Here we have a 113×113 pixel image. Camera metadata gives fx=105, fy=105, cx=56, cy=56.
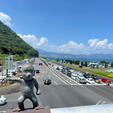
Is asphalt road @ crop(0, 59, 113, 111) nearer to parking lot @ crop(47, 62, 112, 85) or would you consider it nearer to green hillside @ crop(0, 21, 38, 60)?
parking lot @ crop(47, 62, 112, 85)

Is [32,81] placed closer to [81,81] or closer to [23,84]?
[23,84]

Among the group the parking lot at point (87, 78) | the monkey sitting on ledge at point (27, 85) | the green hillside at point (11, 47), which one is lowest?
the parking lot at point (87, 78)

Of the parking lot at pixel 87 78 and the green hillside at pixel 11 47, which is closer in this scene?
the parking lot at pixel 87 78

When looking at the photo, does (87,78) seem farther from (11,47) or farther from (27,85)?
(11,47)

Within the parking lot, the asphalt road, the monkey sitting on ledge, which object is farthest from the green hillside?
the monkey sitting on ledge

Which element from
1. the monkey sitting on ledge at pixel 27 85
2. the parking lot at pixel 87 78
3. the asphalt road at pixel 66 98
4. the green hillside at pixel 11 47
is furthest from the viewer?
the green hillside at pixel 11 47

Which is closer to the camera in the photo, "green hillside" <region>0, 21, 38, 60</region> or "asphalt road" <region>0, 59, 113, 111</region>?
"asphalt road" <region>0, 59, 113, 111</region>

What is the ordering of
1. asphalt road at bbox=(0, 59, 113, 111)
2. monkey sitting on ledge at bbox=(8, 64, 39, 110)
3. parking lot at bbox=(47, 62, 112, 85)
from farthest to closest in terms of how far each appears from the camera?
parking lot at bbox=(47, 62, 112, 85)
asphalt road at bbox=(0, 59, 113, 111)
monkey sitting on ledge at bbox=(8, 64, 39, 110)

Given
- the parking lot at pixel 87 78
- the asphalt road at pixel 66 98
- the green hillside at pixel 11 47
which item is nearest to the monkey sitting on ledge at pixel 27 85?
the asphalt road at pixel 66 98

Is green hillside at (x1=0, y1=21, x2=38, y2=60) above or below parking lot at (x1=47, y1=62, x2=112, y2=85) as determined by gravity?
above

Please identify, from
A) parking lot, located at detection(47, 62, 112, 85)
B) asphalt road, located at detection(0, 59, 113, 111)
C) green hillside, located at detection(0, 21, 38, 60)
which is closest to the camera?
asphalt road, located at detection(0, 59, 113, 111)

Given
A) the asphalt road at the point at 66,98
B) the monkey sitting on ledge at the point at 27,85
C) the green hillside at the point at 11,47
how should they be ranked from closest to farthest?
the monkey sitting on ledge at the point at 27,85
the asphalt road at the point at 66,98
the green hillside at the point at 11,47

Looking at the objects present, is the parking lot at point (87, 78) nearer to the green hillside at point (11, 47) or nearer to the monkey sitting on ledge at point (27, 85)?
the monkey sitting on ledge at point (27, 85)

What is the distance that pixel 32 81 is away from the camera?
7.60 ft
